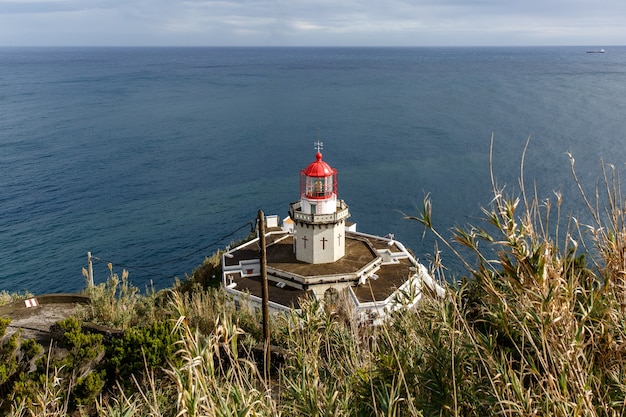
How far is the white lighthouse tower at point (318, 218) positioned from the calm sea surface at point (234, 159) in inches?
470

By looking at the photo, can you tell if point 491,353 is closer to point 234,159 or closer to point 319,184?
point 319,184

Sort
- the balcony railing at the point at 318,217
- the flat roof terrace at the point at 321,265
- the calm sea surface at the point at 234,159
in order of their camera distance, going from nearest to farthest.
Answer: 1. the flat roof terrace at the point at 321,265
2. the balcony railing at the point at 318,217
3. the calm sea surface at the point at 234,159

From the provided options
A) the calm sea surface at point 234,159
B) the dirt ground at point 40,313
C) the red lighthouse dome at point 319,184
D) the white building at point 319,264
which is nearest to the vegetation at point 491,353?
the dirt ground at point 40,313

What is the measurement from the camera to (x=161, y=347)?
39.5 ft

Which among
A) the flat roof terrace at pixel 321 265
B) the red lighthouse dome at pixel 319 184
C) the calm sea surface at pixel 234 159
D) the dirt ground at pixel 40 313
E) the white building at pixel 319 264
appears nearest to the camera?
the dirt ground at pixel 40 313

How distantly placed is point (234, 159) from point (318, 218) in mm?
37384

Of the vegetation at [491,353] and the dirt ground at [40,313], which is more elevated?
the vegetation at [491,353]

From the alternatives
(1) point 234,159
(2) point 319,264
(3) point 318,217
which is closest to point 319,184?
(3) point 318,217

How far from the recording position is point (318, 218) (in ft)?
72.5

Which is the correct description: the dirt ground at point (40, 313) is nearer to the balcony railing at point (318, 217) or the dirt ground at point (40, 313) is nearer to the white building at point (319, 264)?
the white building at point (319, 264)

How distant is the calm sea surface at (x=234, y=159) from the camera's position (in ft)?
123

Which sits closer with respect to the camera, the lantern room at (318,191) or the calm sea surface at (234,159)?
the lantern room at (318,191)

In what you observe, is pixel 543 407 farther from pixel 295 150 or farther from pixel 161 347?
pixel 295 150

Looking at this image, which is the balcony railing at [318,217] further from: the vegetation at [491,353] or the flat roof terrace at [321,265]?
the vegetation at [491,353]
